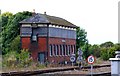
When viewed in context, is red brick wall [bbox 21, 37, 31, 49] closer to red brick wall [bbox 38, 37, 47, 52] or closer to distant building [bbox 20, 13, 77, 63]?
distant building [bbox 20, 13, 77, 63]

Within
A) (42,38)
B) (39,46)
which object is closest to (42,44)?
(39,46)

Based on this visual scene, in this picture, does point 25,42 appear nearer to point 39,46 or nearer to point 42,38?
point 39,46

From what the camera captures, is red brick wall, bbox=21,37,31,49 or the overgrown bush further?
red brick wall, bbox=21,37,31,49

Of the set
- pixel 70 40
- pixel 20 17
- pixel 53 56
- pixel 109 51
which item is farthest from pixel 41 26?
pixel 20 17

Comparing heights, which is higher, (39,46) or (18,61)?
(39,46)

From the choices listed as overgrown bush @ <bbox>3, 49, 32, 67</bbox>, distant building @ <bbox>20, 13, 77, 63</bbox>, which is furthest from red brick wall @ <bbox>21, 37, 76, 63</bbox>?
overgrown bush @ <bbox>3, 49, 32, 67</bbox>

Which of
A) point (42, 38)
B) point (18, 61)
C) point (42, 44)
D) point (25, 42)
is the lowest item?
point (18, 61)

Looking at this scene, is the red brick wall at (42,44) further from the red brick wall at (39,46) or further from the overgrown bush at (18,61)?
the overgrown bush at (18,61)

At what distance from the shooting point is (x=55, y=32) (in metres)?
60.6

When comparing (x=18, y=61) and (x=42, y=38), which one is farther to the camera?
(x=42, y=38)

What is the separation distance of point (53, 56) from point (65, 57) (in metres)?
4.66

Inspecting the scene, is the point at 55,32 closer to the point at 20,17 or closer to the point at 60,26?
the point at 60,26

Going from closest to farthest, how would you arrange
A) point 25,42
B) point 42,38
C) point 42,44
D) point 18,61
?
1. point 18,61
2. point 42,44
3. point 42,38
4. point 25,42

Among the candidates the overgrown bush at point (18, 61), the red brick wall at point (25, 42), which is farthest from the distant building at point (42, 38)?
the overgrown bush at point (18, 61)
